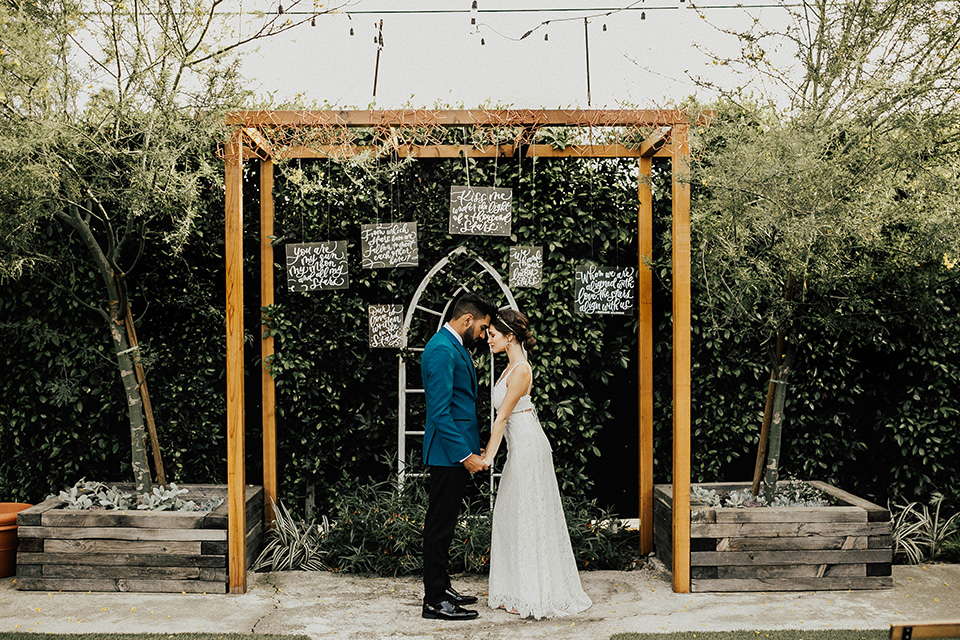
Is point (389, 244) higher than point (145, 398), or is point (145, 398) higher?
point (389, 244)

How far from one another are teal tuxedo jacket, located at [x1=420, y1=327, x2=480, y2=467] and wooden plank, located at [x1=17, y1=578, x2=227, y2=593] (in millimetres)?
1491

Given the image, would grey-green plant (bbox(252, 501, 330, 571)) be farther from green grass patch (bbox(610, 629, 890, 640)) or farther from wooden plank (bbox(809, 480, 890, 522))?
wooden plank (bbox(809, 480, 890, 522))

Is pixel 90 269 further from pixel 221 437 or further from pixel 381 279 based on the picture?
pixel 381 279

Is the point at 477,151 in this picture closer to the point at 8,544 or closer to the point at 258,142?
the point at 258,142

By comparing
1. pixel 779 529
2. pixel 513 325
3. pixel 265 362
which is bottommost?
pixel 779 529

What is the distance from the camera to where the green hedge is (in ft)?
16.7

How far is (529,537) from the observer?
3902mm

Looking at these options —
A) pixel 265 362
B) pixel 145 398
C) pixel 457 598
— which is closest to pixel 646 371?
pixel 457 598

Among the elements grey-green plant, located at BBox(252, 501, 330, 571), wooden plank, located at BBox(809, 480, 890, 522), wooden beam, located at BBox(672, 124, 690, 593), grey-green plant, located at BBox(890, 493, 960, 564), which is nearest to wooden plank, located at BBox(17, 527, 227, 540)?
grey-green plant, located at BBox(252, 501, 330, 571)

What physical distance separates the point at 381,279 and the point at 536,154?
4.33 ft

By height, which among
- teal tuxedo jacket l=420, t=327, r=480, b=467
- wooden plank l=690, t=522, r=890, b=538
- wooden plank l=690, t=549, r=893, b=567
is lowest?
wooden plank l=690, t=549, r=893, b=567

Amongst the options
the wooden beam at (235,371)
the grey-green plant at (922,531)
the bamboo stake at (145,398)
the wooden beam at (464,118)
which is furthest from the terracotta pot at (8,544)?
the grey-green plant at (922,531)

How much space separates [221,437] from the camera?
5168mm

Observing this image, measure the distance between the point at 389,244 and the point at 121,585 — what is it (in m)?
2.51
